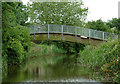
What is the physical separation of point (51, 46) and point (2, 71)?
38.6 ft

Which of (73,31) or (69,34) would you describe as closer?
(73,31)

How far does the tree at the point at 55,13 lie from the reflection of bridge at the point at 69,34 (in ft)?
12.4

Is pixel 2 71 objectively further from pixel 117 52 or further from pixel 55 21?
pixel 55 21

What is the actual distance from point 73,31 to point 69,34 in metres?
0.40

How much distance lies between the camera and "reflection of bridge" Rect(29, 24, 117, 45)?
42.3 feet

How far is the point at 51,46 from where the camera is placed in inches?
770

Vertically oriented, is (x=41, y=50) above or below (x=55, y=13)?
below

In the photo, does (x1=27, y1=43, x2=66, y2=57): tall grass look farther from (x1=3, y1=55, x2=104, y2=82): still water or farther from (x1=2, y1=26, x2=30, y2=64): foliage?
(x1=3, y1=55, x2=104, y2=82): still water

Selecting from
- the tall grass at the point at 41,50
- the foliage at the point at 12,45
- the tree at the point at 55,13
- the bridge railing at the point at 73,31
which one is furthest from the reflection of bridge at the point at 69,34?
the tree at the point at 55,13

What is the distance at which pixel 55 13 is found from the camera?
17.5m

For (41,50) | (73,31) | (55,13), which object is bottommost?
(41,50)

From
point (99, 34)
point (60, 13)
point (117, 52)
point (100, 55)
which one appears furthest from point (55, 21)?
point (117, 52)

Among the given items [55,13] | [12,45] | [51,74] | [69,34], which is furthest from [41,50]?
[51,74]

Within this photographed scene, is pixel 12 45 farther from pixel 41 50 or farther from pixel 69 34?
pixel 41 50
